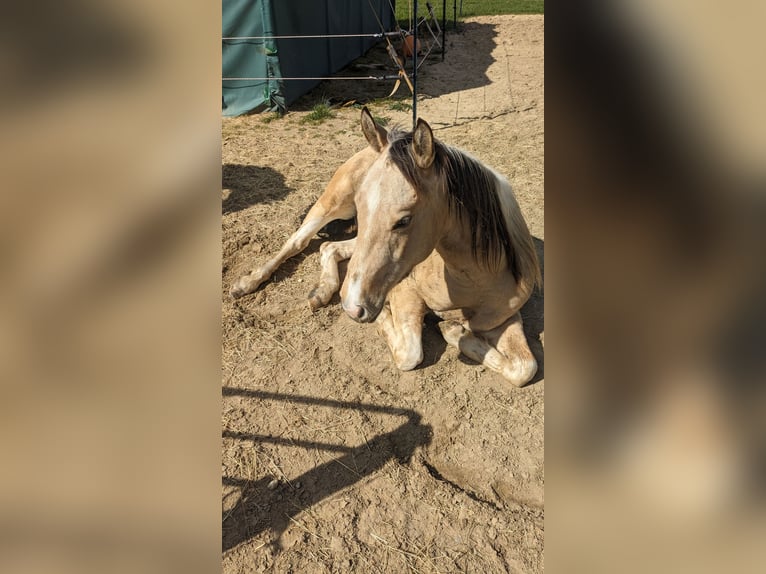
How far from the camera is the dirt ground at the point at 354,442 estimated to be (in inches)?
92.0

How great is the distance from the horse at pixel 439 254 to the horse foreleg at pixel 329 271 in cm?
55

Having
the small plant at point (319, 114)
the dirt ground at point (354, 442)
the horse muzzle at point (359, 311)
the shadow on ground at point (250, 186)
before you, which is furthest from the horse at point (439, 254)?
the small plant at point (319, 114)

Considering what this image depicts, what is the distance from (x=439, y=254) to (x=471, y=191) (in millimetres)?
441

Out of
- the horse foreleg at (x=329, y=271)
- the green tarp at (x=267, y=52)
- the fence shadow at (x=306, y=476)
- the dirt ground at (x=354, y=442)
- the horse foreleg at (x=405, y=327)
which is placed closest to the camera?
the dirt ground at (x=354, y=442)

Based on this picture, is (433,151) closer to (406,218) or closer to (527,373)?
(406,218)
